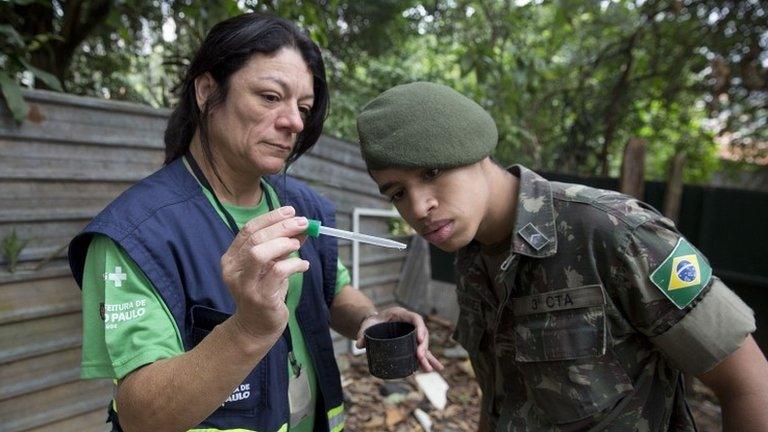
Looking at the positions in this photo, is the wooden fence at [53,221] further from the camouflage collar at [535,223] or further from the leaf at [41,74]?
the camouflage collar at [535,223]

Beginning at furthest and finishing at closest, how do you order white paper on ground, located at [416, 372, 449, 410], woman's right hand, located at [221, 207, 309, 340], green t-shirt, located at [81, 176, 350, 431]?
white paper on ground, located at [416, 372, 449, 410], green t-shirt, located at [81, 176, 350, 431], woman's right hand, located at [221, 207, 309, 340]

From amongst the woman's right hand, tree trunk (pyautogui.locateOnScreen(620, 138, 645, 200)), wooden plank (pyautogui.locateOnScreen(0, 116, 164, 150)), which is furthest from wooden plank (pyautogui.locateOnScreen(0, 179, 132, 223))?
tree trunk (pyautogui.locateOnScreen(620, 138, 645, 200))

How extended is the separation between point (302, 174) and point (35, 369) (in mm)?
2274

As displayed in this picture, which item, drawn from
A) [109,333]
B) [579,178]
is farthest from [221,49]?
[579,178]

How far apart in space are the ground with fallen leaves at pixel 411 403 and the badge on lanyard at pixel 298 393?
2.08 m

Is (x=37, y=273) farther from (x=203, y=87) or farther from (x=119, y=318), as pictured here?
(x=119, y=318)

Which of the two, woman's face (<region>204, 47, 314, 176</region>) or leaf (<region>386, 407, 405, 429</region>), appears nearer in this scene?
woman's face (<region>204, 47, 314, 176</region>)

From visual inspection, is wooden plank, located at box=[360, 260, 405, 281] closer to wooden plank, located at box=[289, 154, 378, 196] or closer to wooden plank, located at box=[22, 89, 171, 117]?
wooden plank, located at box=[289, 154, 378, 196]

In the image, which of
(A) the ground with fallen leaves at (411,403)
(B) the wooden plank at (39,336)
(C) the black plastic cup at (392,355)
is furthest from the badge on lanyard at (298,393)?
(A) the ground with fallen leaves at (411,403)

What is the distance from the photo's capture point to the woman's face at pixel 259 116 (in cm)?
161

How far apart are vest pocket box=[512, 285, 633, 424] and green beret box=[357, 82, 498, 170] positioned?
0.52 m

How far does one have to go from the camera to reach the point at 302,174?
14.3 feet

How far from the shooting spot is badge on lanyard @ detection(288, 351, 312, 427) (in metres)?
1.67

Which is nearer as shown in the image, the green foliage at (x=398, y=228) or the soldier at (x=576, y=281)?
the soldier at (x=576, y=281)
